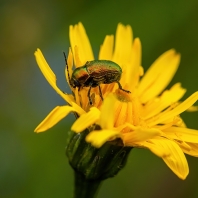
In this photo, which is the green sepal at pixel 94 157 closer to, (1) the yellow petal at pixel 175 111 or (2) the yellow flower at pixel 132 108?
(2) the yellow flower at pixel 132 108

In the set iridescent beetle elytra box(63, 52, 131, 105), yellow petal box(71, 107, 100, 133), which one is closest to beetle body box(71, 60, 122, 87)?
iridescent beetle elytra box(63, 52, 131, 105)

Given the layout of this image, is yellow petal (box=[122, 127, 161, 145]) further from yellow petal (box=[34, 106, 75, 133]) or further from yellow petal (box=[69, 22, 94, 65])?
yellow petal (box=[69, 22, 94, 65])

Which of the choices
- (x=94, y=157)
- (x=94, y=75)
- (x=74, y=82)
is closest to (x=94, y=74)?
(x=94, y=75)

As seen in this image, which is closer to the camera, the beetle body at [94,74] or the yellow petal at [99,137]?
the yellow petal at [99,137]

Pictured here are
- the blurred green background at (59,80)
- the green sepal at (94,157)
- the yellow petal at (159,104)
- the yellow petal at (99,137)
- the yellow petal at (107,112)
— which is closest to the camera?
the yellow petal at (99,137)

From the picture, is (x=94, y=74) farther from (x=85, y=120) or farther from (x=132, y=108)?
(x=85, y=120)

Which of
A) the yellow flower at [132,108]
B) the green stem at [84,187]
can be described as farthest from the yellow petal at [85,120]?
the green stem at [84,187]
